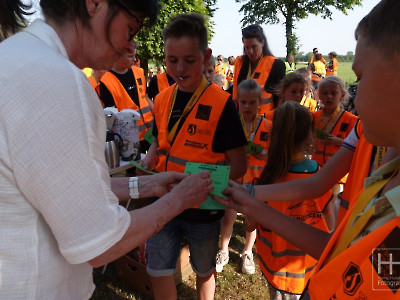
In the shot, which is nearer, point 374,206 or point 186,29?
point 374,206

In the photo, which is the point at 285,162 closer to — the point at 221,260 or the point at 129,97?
the point at 221,260

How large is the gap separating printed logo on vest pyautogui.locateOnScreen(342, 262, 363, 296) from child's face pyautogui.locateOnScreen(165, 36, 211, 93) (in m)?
1.76

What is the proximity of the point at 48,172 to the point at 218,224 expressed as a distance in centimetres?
169

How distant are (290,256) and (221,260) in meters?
1.30

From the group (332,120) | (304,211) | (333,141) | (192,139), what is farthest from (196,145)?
(332,120)

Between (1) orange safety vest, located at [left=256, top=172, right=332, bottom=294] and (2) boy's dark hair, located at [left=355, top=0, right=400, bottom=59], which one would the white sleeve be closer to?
(2) boy's dark hair, located at [left=355, top=0, right=400, bottom=59]

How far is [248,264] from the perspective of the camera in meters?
3.37

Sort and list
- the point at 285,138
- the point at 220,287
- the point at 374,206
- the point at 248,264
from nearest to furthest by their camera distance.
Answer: the point at 374,206
the point at 285,138
the point at 220,287
the point at 248,264

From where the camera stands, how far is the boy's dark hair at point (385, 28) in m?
0.82

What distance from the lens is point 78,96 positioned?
0.90 meters

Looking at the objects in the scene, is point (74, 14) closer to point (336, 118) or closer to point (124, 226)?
point (124, 226)

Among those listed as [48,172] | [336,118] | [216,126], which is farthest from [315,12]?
[48,172]

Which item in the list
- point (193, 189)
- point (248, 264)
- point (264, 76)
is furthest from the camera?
point (264, 76)

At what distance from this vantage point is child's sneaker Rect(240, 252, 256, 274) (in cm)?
334
